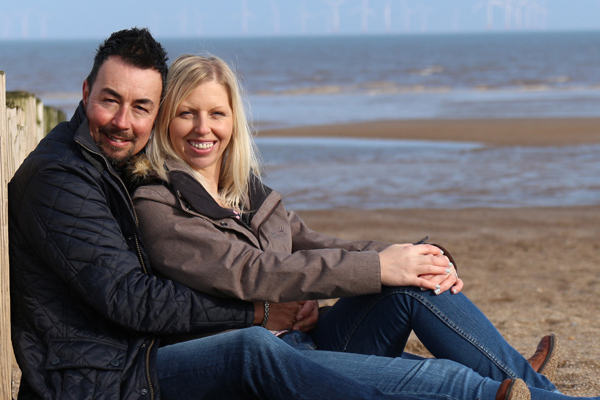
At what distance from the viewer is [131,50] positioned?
2.63 metres

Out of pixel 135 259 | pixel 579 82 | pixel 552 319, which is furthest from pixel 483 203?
pixel 579 82

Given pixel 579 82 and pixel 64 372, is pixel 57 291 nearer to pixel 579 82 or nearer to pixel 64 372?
pixel 64 372

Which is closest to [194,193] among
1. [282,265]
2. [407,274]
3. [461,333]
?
[282,265]

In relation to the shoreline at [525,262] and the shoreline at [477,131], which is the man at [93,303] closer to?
the shoreline at [525,262]

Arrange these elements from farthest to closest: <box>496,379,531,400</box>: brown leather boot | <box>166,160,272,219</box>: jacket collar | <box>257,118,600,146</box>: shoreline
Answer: <box>257,118,600,146</box>: shoreline, <box>166,160,272,219</box>: jacket collar, <box>496,379,531,400</box>: brown leather boot

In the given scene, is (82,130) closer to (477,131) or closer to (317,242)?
(317,242)

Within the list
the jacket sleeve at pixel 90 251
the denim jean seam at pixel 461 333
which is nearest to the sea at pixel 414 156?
the jacket sleeve at pixel 90 251

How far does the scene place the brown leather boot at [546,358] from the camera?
2.88m

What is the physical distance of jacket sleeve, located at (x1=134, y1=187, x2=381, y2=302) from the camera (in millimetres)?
2461

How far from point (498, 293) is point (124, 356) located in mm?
3545

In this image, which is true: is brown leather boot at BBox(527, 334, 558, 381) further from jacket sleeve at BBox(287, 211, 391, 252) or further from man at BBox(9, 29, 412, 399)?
man at BBox(9, 29, 412, 399)

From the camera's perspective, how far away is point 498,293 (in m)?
5.25

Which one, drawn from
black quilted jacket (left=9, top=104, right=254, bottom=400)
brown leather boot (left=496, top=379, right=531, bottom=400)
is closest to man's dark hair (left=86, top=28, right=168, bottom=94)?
black quilted jacket (left=9, top=104, right=254, bottom=400)

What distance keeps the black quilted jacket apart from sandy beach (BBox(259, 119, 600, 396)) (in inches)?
81.2
